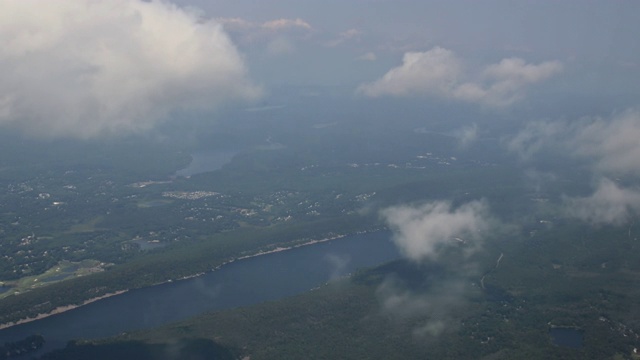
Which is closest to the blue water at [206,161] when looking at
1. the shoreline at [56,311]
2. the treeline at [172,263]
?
the treeline at [172,263]

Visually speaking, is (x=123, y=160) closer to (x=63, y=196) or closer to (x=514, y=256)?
(x=63, y=196)

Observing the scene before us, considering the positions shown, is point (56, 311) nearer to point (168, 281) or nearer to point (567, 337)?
point (168, 281)

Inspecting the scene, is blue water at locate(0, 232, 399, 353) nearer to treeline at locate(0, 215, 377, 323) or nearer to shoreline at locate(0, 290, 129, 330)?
shoreline at locate(0, 290, 129, 330)

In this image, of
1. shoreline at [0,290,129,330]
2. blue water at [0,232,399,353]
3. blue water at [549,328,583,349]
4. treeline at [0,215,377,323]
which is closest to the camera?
blue water at [549,328,583,349]

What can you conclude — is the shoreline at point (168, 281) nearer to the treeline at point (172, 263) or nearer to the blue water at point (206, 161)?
the treeline at point (172, 263)

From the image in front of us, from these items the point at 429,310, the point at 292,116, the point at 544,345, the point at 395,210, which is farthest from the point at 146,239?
the point at 292,116

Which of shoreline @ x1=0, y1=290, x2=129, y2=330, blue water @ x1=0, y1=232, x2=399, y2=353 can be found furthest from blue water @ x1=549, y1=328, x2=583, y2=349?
shoreline @ x1=0, y1=290, x2=129, y2=330
